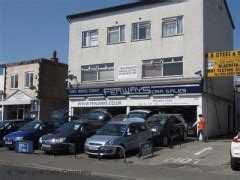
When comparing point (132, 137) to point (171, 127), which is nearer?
point (132, 137)

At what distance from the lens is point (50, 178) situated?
13547mm

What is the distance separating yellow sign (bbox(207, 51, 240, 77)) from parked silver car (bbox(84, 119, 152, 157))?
8645mm

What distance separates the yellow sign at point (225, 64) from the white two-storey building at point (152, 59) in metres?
0.62

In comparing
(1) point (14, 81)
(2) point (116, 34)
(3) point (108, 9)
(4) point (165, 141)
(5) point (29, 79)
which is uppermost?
(3) point (108, 9)

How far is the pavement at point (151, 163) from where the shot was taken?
15398 millimetres

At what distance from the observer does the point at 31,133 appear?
79.1 ft

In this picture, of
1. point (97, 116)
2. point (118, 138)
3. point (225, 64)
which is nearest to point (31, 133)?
point (97, 116)

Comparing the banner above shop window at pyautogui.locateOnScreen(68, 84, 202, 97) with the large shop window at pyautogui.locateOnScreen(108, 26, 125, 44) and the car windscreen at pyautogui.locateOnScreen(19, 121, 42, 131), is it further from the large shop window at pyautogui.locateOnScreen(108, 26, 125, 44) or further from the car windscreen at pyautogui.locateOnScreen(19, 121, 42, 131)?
the car windscreen at pyautogui.locateOnScreen(19, 121, 42, 131)

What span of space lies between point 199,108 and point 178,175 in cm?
1367

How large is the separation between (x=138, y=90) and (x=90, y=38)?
6.62 m

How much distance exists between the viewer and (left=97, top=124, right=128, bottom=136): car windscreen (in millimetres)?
20484

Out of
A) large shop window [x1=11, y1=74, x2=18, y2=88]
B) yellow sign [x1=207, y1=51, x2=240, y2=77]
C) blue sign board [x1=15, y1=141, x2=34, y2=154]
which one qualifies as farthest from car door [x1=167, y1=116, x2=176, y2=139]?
large shop window [x1=11, y1=74, x2=18, y2=88]

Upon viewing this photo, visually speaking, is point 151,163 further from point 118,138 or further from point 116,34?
point 116,34

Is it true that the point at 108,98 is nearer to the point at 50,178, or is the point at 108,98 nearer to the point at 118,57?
the point at 118,57
